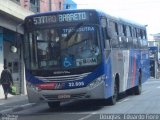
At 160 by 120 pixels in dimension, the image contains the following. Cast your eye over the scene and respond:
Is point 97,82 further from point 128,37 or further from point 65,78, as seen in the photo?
point 128,37

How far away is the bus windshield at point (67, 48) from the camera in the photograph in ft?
55.6

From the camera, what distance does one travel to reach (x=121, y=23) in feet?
69.4

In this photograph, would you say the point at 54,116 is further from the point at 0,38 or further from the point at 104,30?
the point at 0,38

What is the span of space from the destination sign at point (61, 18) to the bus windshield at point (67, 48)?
10.8 inches

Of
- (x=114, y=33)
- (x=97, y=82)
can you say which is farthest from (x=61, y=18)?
(x=114, y=33)

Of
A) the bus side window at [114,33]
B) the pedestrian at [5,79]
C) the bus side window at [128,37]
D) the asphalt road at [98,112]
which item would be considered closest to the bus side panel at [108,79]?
the asphalt road at [98,112]

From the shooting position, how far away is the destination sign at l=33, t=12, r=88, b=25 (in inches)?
678

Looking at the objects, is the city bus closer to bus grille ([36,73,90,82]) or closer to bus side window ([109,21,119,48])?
bus grille ([36,73,90,82])

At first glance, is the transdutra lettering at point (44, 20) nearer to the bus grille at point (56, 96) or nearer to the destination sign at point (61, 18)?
the destination sign at point (61, 18)

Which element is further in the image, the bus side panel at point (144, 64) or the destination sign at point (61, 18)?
the bus side panel at point (144, 64)

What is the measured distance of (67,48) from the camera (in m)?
17.0

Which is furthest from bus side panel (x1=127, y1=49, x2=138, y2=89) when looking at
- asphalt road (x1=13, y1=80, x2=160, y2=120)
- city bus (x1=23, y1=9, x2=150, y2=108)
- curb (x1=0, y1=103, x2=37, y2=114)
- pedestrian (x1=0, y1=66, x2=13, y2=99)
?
pedestrian (x1=0, y1=66, x2=13, y2=99)

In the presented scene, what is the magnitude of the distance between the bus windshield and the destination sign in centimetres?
27

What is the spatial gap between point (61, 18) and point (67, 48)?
107 centimetres
